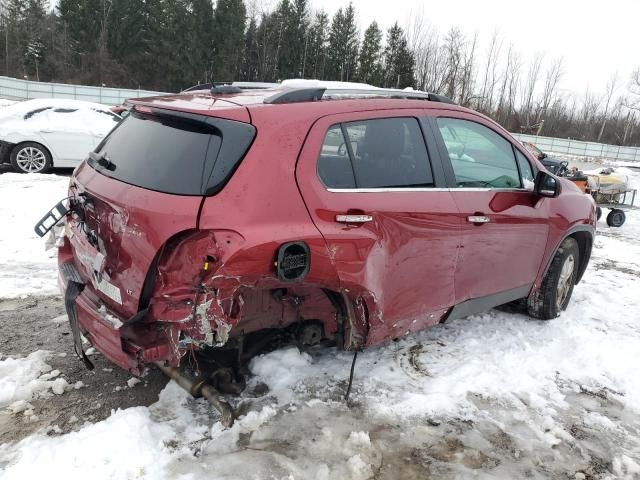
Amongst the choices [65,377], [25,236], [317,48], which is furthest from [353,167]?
[317,48]

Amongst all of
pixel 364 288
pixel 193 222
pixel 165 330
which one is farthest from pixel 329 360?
pixel 193 222

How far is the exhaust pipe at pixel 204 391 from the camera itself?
2977mm

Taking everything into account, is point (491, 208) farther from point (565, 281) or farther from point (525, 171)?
point (565, 281)

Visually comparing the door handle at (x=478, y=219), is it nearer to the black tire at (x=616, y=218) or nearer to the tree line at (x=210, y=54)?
the black tire at (x=616, y=218)

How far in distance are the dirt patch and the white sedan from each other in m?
6.55

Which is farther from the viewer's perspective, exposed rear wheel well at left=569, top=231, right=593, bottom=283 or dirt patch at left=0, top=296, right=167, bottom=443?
exposed rear wheel well at left=569, top=231, right=593, bottom=283

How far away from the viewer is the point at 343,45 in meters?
58.5

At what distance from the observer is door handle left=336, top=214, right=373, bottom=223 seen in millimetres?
2883

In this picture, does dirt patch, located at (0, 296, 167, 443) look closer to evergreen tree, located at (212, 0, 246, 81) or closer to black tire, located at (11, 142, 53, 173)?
black tire, located at (11, 142, 53, 173)

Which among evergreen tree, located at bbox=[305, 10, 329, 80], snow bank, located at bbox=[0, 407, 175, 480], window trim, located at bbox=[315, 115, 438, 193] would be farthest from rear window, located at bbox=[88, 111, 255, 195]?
evergreen tree, located at bbox=[305, 10, 329, 80]

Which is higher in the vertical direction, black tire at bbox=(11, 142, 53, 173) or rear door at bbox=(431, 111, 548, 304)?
rear door at bbox=(431, 111, 548, 304)

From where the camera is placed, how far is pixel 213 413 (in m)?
3.14

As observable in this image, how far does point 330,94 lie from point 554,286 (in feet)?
9.69

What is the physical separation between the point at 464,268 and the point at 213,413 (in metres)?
1.98
